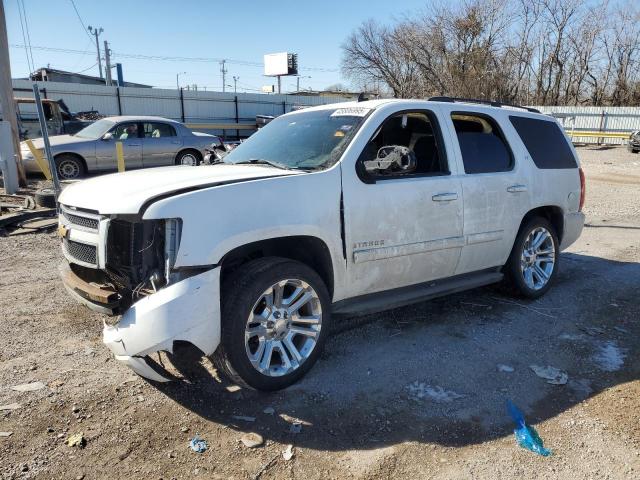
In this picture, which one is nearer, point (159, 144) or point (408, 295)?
point (408, 295)

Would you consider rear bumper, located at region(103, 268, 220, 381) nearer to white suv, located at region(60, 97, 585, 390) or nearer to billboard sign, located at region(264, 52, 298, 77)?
white suv, located at region(60, 97, 585, 390)

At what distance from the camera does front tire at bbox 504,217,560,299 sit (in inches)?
195

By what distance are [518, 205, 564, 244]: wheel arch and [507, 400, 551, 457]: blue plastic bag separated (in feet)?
8.03

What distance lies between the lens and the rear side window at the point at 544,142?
5051mm

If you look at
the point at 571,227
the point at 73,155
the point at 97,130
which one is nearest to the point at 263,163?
the point at 571,227

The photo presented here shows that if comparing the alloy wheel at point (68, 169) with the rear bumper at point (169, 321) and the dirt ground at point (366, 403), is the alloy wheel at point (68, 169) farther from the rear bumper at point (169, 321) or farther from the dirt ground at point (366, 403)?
the rear bumper at point (169, 321)

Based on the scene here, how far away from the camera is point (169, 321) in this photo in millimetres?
2803

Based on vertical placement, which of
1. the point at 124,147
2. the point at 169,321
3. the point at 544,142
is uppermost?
the point at 544,142

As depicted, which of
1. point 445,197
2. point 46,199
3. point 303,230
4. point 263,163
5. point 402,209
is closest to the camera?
point 303,230

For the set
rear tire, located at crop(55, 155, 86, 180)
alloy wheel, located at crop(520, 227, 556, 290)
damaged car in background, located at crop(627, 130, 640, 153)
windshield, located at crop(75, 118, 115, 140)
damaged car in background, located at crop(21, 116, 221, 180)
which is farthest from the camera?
damaged car in background, located at crop(627, 130, 640, 153)

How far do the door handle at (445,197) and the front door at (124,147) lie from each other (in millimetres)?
10989

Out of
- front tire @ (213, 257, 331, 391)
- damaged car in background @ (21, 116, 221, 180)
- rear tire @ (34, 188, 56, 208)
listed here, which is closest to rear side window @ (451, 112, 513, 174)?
front tire @ (213, 257, 331, 391)

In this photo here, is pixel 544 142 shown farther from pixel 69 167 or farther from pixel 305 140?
pixel 69 167

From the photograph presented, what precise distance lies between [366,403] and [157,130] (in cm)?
1223
